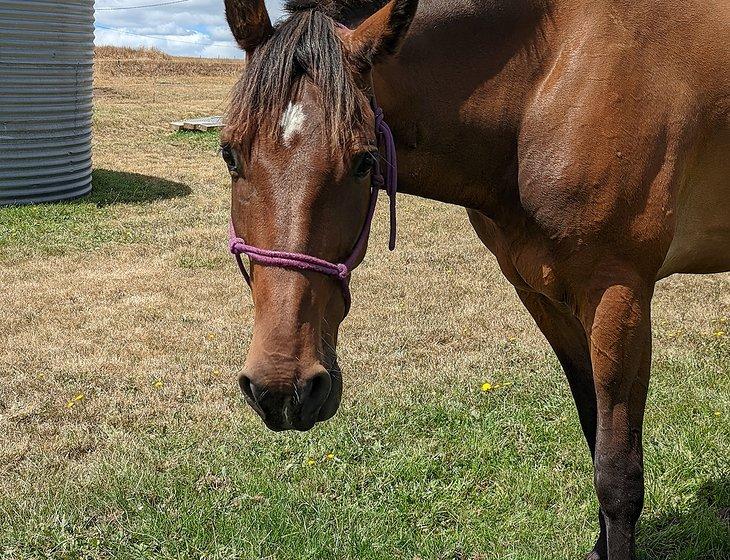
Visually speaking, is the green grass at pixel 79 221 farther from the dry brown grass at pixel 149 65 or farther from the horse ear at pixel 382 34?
the dry brown grass at pixel 149 65

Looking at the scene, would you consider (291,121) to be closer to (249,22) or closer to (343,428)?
(249,22)

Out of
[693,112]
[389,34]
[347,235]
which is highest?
[389,34]

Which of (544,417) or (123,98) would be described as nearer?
(544,417)

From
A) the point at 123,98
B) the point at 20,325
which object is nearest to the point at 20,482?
the point at 20,325

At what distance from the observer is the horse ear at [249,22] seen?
184 cm

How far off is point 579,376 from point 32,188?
7.66m

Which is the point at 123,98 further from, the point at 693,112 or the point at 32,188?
the point at 693,112

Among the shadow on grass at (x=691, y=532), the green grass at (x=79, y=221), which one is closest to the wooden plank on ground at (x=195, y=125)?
the green grass at (x=79, y=221)

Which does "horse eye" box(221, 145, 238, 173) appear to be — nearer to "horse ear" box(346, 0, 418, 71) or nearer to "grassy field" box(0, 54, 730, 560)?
"horse ear" box(346, 0, 418, 71)

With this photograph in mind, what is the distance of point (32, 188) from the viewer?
28.3 ft

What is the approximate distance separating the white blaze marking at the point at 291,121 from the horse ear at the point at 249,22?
0.99ft

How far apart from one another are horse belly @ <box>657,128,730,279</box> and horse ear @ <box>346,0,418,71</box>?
1.12m

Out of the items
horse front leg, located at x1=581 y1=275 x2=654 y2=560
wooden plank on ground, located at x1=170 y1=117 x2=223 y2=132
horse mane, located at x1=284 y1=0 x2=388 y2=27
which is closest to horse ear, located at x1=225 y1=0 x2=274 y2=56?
horse mane, located at x1=284 y1=0 x2=388 y2=27

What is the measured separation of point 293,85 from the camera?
175cm
